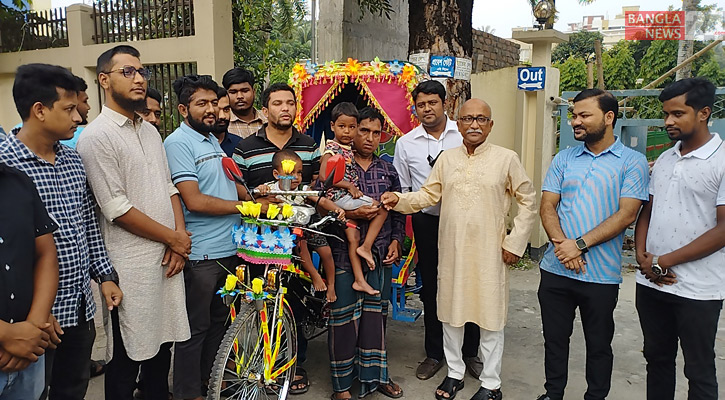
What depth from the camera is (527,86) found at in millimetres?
6461

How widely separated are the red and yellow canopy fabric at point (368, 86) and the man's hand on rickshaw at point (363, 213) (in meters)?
1.41

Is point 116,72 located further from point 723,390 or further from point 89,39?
point 89,39

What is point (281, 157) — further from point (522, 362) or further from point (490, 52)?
point (490, 52)

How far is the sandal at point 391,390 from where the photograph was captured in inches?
135

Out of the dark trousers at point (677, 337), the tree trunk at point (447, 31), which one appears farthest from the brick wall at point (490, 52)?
the dark trousers at point (677, 337)

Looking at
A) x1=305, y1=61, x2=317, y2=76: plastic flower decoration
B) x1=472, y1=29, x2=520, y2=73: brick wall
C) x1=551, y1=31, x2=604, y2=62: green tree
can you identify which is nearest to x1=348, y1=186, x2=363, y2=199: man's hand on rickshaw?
x1=305, y1=61, x2=317, y2=76: plastic flower decoration

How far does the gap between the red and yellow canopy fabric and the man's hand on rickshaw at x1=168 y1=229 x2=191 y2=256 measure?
2.24 meters

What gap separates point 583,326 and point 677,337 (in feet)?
1.54

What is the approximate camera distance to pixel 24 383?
1.89m

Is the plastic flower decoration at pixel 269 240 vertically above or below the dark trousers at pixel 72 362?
above

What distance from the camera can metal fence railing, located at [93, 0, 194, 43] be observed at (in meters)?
6.10

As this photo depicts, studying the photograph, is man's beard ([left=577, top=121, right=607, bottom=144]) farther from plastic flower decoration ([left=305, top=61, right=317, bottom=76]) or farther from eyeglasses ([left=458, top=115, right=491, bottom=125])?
plastic flower decoration ([left=305, top=61, right=317, bottom=76])

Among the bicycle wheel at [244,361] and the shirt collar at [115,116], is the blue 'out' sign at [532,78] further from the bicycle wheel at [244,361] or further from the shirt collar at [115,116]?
the shirt collar at [115,116]

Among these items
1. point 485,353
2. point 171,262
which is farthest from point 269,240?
point 485,353
